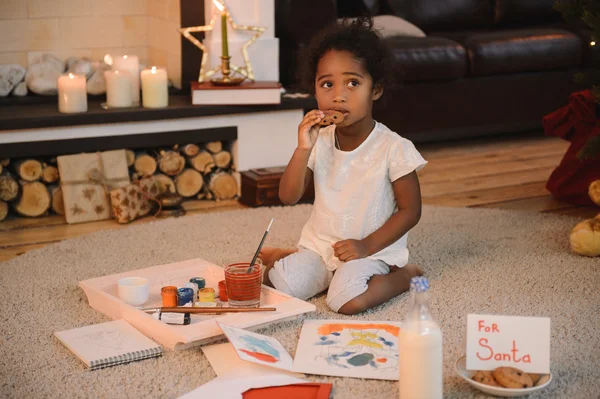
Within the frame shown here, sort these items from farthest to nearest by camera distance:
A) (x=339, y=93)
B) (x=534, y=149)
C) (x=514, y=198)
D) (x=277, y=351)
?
(x=534, y=149)
(x=514, y=198)
(x=339, y=93)
(x=277, y=351)

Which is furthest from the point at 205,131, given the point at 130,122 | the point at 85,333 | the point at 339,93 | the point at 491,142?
the point at 491,142

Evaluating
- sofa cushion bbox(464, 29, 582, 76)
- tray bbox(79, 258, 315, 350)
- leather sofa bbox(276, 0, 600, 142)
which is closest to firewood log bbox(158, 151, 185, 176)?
leather sofa bbox(276, 0, 600, 142)

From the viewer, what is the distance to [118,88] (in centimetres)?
294

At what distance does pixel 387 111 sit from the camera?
3686 millimetres

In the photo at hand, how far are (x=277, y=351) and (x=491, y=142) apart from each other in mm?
2582

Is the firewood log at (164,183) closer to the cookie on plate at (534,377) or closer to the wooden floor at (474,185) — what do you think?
the wooden floor at (474,185)

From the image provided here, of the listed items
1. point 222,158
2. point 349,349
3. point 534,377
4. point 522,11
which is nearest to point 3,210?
point 222,158

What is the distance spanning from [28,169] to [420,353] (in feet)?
5.94

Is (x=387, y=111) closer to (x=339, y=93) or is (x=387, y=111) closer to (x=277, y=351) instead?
(x=339, y=93)

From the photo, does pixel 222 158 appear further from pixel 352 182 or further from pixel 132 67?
pixel 352 182

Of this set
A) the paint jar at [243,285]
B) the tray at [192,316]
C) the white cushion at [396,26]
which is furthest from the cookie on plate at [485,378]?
the white cushion at [396,26]

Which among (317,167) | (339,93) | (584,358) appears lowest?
(584,358)

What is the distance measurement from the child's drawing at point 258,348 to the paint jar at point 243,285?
0.16 m

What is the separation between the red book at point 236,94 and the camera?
9.77 feet
